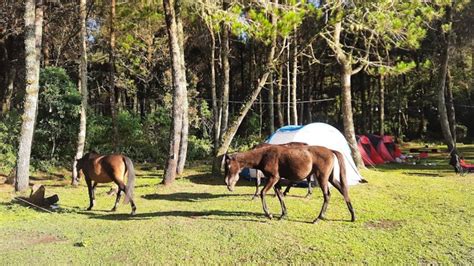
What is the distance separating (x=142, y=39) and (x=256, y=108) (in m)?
14.7

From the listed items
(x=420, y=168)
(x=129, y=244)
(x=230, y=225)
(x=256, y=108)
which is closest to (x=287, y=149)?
(x=230, y=225)

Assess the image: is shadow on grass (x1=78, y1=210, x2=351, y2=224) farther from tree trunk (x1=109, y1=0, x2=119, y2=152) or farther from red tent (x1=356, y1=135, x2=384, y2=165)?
red tent (x1=356, y1=135, x2=384, y2=165)

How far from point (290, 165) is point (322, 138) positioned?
5.01m

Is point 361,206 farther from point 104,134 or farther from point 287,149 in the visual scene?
point 104,134

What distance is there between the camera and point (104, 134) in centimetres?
2186

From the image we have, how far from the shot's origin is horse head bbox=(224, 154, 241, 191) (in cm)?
860

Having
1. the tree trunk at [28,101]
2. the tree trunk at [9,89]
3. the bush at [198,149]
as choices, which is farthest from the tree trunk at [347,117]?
the tree trunk at [9,89]

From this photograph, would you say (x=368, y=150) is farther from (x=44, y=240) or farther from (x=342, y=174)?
(x=44, y=240)

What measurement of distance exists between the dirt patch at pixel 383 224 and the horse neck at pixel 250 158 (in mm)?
2380

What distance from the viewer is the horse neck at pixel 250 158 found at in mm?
8766

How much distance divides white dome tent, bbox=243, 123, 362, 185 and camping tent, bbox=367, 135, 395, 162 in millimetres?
9263

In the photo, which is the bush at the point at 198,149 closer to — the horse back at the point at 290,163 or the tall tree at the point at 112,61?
the tall tree at the point at 112,61

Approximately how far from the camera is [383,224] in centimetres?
850

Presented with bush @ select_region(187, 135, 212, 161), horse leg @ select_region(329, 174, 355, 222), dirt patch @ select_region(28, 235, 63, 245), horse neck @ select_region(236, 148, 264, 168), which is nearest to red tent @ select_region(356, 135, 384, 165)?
bush @ select_region(187, 135, 212, 161)
